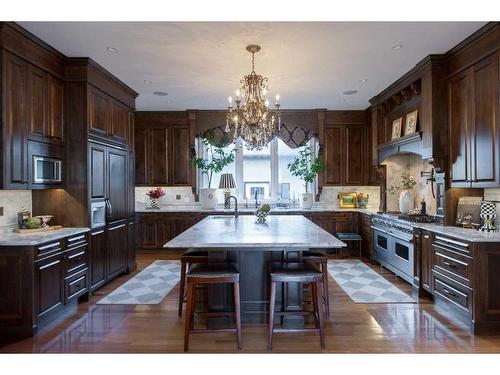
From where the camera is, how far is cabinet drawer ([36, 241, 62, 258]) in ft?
9.64

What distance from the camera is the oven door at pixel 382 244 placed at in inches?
190

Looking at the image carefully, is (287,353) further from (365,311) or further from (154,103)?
(154,103)

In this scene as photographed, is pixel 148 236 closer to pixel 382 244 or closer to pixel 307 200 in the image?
pixel 307 200

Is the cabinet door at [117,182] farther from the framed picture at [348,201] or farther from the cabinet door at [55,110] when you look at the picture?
the framed picture at [348,201]

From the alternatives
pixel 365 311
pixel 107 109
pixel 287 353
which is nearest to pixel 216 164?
pixel 107 109

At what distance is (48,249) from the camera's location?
307cm

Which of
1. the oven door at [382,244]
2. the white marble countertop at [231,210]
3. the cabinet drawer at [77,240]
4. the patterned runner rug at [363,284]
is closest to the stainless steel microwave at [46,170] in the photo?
the cabinet drawer at [77,240]


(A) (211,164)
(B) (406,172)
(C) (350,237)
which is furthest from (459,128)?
(A) (211,164)

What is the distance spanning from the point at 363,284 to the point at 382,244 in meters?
1.02

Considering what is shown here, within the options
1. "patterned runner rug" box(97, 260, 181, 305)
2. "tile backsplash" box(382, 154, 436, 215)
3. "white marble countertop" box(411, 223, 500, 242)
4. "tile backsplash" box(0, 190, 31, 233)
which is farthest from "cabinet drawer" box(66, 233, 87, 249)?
"tile backsplash" box(382, 154, 436, 215)

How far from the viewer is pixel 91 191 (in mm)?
3891

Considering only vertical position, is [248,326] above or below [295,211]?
below

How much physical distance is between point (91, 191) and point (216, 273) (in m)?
2.17

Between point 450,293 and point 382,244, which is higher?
point 382,244
